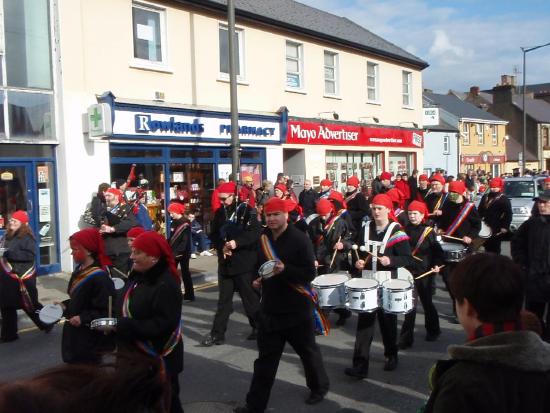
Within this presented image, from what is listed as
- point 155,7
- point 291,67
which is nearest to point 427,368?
point 155,7

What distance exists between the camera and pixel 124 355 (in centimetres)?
151

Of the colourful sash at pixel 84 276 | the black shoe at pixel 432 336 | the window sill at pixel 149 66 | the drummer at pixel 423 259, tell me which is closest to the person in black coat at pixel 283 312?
the colourful sash at pixel 84 276

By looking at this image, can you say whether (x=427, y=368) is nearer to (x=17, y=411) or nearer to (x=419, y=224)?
(x=419, y=224)

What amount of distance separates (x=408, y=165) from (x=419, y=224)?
1860 cm

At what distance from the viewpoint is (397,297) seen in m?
5.76

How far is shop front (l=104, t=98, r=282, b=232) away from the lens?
1360 cm

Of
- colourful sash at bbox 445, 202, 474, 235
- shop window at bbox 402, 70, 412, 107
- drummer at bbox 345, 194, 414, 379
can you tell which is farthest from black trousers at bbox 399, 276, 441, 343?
shop window at bbox 402, 70, 412, 107

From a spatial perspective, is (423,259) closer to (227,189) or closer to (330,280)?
(330,280)

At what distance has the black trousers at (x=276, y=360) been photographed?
4973 millimetres

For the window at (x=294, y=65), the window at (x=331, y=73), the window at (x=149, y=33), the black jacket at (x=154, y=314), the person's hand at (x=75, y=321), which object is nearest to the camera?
the black jacket at (x=154, y=314)

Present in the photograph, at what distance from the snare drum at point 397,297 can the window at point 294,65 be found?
13.5 metres

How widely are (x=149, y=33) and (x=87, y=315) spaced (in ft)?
37.0

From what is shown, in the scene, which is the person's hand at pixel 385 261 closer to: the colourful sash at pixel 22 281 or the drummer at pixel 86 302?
the drummer at pixel 86 302

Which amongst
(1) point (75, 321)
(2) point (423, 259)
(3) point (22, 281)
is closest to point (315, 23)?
(2) point (423, 259)
